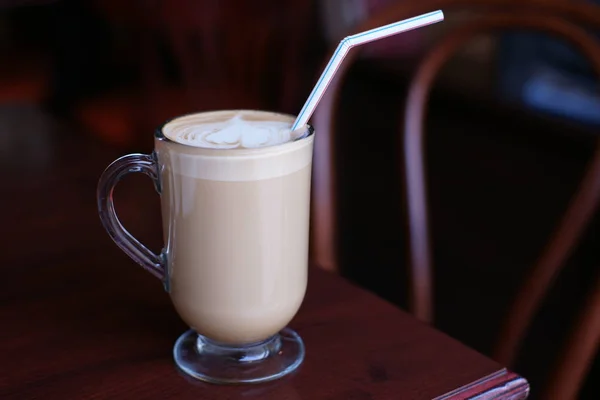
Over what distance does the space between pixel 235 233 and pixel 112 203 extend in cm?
10

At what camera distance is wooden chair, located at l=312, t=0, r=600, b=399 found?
0.61 meters

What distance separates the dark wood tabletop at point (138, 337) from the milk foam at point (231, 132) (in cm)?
15

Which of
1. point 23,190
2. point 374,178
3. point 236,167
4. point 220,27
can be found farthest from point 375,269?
point 236,167

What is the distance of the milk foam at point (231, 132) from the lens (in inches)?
19.0

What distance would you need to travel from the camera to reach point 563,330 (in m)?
1.15

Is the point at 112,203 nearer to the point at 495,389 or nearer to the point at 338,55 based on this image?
the point at 338,55

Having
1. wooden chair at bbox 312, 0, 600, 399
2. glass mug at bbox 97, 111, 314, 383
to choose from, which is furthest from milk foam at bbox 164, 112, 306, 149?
Result: wooden chair at bbox 312, 0, 600, 399

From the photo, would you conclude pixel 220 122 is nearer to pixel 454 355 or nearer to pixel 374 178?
pixel 454 355

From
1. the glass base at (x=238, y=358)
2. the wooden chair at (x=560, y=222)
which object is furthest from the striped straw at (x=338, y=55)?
the wooden chair at (x=560, y=222)

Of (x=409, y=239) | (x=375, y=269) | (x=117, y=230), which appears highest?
(x=117, y=230)

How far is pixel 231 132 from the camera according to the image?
0.50m

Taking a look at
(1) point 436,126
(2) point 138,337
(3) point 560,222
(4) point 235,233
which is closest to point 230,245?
(4) point 235,233

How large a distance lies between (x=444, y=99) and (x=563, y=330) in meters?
0.50

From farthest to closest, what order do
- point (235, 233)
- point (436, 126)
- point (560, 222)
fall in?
point (436, 126) < point (560, 222) < point (235, 233)
